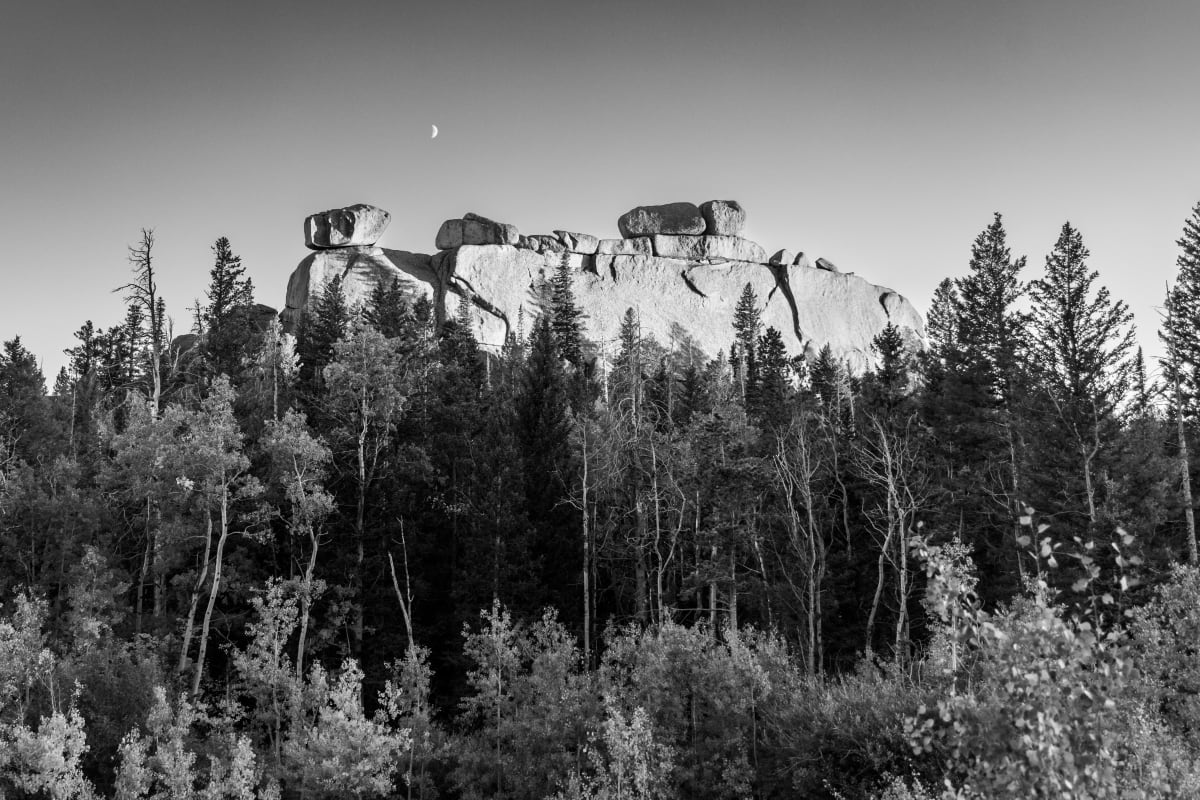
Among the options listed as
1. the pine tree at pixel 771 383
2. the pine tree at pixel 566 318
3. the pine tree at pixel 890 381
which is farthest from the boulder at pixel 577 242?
the pine tree at pixel 890 381

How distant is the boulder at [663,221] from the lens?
80.4 meters

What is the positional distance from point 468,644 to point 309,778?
609cm

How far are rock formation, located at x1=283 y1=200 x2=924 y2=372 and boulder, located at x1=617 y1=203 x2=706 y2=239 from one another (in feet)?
0.32

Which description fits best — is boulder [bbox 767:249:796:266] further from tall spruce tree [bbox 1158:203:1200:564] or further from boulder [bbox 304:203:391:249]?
tall spruce tree [bbox 1158:203:1200:564]

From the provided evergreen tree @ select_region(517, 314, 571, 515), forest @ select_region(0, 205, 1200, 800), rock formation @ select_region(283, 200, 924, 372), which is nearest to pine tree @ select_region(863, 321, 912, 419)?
forest @ select_region(0, 205, 1200, 800)

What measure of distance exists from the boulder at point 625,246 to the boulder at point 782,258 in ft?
40.4

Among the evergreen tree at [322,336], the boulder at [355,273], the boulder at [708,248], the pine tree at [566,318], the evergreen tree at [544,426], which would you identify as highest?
the boulder at [708,248]

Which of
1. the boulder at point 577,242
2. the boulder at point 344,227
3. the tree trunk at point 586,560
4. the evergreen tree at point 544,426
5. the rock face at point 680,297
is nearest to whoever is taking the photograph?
the tree trunk at point 586,560

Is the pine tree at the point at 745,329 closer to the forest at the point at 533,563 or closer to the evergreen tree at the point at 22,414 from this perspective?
the forest at the point at 533,563

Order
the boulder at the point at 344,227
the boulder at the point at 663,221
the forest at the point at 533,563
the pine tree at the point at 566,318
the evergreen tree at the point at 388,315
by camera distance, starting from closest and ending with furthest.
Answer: the forest at the point at 533,563 < the evergreen tree at the point at 388,315 < the pine tree at the point at 566,318 < the boulder at the point at 344,227 < the boulder at the point at 663,221

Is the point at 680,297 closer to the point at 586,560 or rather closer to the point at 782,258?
the point at 782,258

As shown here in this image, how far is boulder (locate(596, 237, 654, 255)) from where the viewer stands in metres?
78.1

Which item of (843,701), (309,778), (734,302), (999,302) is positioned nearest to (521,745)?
(309,778)

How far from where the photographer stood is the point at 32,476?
3184 cm
